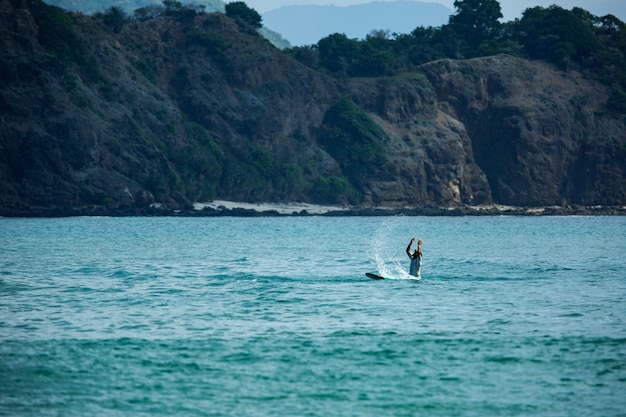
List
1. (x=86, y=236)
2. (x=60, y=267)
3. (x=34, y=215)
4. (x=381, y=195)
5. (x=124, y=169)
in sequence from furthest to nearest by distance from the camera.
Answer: (x=381, y=195) < (x=124, y=169) < (x=34, y=215) < (x=86, y=236) < (x=60, y=267)

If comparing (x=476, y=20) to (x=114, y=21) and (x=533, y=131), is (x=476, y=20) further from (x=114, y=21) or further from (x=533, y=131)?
(x=114, y=21)

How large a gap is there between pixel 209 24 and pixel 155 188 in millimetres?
32625

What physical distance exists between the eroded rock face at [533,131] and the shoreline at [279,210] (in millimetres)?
3225

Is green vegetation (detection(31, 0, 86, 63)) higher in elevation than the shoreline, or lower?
higher

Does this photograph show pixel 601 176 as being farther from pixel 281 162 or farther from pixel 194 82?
pixel 194 82

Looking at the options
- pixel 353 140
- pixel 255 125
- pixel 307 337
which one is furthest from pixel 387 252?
pixel 353 140

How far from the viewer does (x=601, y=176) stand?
12650 cm

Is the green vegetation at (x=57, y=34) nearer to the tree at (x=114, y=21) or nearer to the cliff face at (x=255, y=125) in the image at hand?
the cliff face at (x=255, y=125)

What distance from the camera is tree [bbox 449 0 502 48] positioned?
143 meters

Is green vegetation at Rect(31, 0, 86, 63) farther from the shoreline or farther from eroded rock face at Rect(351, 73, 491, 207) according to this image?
eroded rock face at Rect(351, 73, 491, 207)

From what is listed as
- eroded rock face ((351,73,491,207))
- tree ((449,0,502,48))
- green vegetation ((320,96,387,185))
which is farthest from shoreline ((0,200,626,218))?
tree ((449,0,502,48))

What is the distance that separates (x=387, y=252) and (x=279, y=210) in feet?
176

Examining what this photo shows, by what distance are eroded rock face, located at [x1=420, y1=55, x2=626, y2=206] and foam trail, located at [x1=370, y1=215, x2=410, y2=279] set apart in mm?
40369

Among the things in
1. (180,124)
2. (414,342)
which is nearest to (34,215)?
(180,124)
